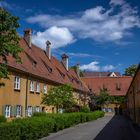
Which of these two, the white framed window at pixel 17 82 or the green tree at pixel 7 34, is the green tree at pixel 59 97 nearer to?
the white framed window at pixel 17 82

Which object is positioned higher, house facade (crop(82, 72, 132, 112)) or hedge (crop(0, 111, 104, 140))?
house facade (crop(82, 72, 132, 112))

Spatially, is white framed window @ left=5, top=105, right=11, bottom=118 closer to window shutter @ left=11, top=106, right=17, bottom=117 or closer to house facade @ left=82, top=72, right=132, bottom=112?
window shutter @ left=11, top=106, right=17, bottom=117

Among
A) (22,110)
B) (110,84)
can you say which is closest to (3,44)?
(22,110)

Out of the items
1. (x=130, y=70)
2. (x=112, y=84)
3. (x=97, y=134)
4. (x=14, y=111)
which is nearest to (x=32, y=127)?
(x=97, y=134)

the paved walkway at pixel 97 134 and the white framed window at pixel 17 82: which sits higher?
the white framed window at pixel 17 82

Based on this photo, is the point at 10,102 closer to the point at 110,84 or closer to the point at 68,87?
the point at 68,87

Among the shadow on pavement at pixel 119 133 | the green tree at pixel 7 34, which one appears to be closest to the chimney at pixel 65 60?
the shadow on pavement at pixel 119 133

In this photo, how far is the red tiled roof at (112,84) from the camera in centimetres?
8351

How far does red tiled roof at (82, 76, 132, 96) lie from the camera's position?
83.5m

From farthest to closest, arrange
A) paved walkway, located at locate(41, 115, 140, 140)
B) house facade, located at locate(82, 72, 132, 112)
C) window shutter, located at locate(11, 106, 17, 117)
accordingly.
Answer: house facade, located at locate(82, 72, 132, 112) → window shutter, located at locate(11, 106, 17, 117) → paved walkway, located at locate(41, 115, 140, 140)

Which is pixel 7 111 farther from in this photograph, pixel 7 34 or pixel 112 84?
pixel 112 84

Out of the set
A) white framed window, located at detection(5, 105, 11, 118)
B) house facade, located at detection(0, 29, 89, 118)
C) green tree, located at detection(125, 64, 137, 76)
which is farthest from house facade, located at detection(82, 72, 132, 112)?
white framed window, located at detection(5, 105, 11, 118)

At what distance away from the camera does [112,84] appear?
285 feet

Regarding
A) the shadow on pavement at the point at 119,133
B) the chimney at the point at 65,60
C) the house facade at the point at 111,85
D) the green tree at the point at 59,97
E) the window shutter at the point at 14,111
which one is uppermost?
the chimney at the point at 65,60
